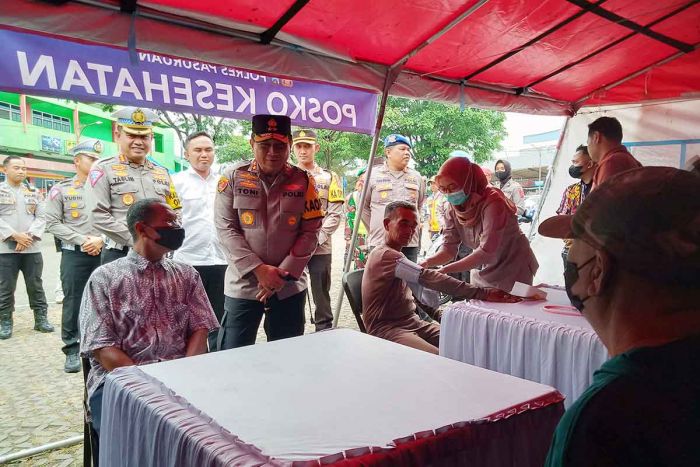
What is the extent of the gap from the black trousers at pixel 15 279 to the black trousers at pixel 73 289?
1612 mm

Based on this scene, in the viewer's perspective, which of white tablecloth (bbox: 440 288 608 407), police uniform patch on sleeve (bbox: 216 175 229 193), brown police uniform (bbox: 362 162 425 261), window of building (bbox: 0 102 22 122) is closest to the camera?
white tablecloth (bbox: 440 288 608 407)

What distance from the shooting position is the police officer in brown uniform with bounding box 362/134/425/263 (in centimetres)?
534

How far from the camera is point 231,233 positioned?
2.82m

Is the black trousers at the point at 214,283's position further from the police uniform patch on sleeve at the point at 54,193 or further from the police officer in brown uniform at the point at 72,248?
the police uniform patch on sleeve at the point at 54,193

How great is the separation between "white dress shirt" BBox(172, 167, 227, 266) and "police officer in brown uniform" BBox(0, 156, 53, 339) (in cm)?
248

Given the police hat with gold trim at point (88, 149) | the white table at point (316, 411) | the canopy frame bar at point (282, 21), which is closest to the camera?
the white table at point (316, 411)

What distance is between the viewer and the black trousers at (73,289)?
4105 millimetres

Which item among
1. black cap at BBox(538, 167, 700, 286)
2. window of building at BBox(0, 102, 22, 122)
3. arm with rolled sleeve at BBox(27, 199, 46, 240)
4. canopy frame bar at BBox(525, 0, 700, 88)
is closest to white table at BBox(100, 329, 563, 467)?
black cap at BBox(538, 167, 700, 286)

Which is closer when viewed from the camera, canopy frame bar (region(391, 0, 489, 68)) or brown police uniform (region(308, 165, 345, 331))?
canopy frame bar (region(391, 0, 489, 68))

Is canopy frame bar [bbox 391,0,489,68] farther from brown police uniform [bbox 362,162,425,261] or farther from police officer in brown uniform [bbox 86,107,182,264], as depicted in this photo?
police officer in brown uniform [bbox 86,107,182,264]

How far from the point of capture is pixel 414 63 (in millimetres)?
4137

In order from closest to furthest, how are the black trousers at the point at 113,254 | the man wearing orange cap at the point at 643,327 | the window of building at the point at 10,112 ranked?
the man wearing orange cap at the point at 643,327 < the black trousers at the point at 113,254 < the window of building at the point at 10,112

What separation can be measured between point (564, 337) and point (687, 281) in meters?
1.61

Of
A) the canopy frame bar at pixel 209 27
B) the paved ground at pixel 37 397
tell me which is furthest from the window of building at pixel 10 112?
the canopy frame bar at pixel 209 27
